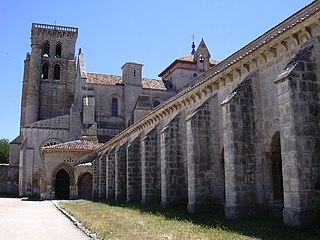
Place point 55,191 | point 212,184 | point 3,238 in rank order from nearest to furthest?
1. point 3,238
2. point 212,184
3. point 55,191

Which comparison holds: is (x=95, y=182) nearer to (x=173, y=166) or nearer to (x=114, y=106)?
(x=114, y=106)

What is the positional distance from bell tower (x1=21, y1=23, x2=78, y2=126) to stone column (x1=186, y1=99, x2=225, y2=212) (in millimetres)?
38038

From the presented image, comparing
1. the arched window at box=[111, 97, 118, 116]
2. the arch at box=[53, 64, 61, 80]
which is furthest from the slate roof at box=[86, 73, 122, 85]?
the arch at box=[53, 64, 61, 80]

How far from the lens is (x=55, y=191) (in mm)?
36125

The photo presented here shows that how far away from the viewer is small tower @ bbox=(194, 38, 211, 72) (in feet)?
147

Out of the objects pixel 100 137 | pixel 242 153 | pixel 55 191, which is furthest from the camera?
pixel 100 137

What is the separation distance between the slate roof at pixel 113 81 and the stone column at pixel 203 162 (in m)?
30.9

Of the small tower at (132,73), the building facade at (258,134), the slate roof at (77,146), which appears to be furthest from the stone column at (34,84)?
the building facade at (258,134)

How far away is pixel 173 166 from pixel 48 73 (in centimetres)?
3927

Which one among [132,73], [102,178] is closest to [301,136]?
[102,178]

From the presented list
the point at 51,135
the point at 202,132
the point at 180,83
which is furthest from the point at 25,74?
the point at 202,132

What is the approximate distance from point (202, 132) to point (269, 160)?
11.7ft

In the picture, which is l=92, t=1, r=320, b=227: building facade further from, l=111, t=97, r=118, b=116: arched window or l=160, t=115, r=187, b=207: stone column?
l=111, t=97, r=118, b=116: arched window

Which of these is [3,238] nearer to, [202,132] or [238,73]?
[202,132]
